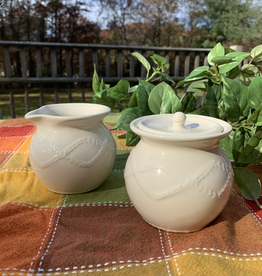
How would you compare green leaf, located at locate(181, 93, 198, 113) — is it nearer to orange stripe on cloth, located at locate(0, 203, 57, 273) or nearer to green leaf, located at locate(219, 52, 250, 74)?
green leaf, located at locate(219, 52, 250, 74)

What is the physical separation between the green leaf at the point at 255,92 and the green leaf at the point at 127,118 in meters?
0.22

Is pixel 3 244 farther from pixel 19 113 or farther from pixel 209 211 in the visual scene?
pixel 19 113

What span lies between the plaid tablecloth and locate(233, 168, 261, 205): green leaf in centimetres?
2

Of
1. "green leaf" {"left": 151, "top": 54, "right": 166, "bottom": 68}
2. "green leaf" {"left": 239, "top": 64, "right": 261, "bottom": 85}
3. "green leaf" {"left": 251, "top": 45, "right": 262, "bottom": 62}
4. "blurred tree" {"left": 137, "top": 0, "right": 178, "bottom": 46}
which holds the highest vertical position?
"blurred tree" {"left": 137, "top": 0, "right": 178, "bottom": 46}

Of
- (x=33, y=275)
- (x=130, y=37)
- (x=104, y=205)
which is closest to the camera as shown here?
(x=33, y=275)

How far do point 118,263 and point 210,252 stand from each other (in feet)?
0.42

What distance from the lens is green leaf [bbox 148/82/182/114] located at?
50cm

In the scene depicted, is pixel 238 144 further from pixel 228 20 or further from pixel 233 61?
pixel 228 20

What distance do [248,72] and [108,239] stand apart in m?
0.52

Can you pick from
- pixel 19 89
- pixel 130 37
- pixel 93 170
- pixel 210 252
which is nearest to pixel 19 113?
pixel 19 89

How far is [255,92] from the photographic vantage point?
46cm

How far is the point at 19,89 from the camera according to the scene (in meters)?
5.72

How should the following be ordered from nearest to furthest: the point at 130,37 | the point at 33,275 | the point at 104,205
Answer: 1. the point at 33,275
2. the point at 104,205
3. the point at 130,37

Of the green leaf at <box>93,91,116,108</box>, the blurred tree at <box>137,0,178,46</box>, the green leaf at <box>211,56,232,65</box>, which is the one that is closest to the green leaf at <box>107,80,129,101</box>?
the green leaf at <box>93,91,116,108</box>
